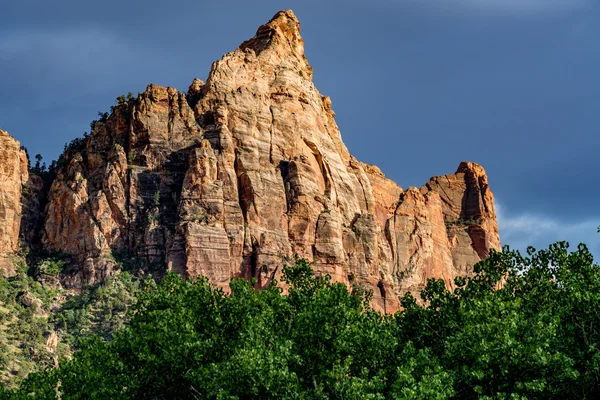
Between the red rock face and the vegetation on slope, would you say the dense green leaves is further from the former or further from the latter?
the red rock face

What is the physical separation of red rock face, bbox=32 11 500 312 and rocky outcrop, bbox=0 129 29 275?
151 inches

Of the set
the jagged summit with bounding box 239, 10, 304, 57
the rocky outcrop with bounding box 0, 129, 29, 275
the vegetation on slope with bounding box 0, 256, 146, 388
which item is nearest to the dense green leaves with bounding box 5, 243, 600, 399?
the vegetation on slope with bounding box 0, 256, 146, 388

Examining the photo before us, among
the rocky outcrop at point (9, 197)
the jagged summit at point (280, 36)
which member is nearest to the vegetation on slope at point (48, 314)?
the rocky outcrop at point (9, 197)

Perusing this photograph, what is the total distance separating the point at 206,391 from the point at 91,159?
78.1m

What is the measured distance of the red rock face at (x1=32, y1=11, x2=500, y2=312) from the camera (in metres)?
107

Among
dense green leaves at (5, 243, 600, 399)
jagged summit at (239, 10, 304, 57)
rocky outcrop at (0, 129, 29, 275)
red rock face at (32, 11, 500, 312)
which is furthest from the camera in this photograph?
jagged summit at (239, 10, 304, 57)

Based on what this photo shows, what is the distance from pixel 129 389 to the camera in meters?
44.5

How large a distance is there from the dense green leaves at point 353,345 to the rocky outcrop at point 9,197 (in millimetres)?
58787

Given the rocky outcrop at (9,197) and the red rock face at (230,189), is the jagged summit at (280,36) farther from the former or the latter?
the rocky outcrop at (9,197)

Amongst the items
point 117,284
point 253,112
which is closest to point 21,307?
point 117,284

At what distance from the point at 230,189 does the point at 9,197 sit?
26039 millimetres

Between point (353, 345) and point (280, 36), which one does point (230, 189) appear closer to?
point (280, 36)

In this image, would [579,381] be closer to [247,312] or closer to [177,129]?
[247,312]

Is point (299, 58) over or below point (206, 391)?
over
